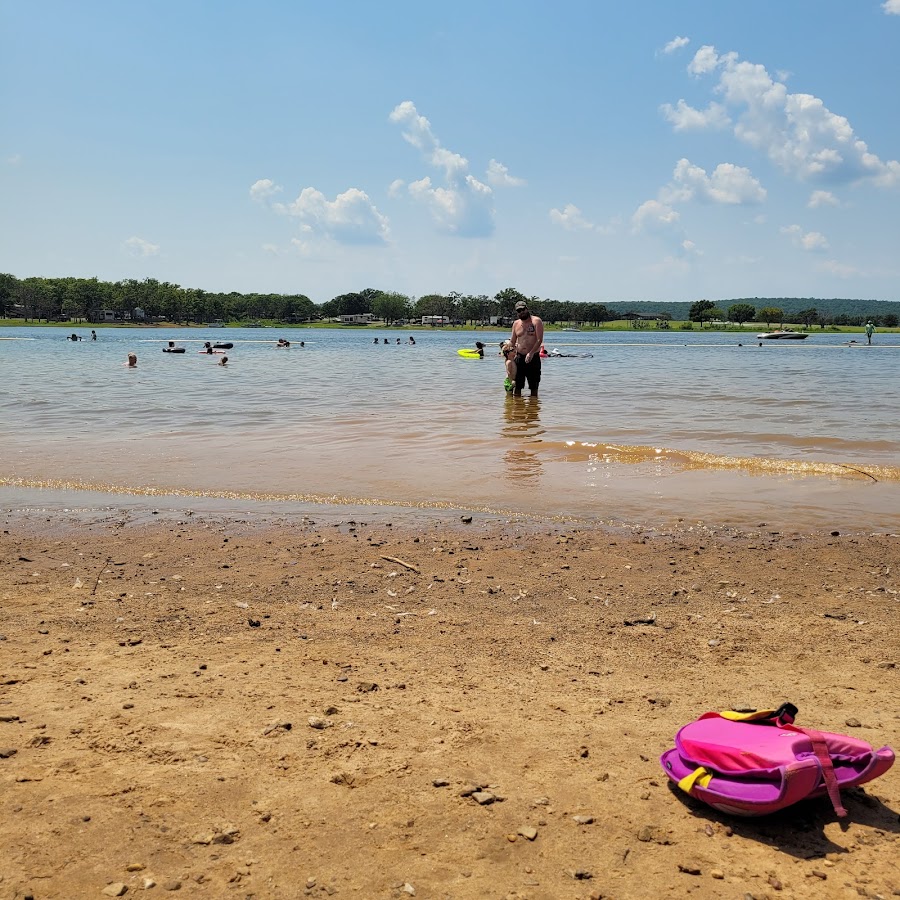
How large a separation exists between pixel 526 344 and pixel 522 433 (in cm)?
589

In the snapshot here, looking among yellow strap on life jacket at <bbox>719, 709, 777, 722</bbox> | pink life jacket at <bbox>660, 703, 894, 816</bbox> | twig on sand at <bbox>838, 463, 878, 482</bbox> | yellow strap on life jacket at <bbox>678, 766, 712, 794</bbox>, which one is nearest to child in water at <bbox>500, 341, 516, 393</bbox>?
twig on sand at <bbox>838, 463, 878, 482</bbox>

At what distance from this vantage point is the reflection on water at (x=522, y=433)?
11031 mm

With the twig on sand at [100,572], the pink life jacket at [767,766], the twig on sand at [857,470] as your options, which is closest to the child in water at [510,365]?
the twig on sand at [857,470]

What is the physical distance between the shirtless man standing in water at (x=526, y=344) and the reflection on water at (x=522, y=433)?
533 mm

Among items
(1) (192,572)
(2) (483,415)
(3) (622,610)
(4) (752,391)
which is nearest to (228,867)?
(3) (622,610)

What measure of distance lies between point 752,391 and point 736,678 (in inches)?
891

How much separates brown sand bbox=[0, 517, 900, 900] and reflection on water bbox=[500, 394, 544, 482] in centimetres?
430

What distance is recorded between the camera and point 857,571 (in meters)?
6.32

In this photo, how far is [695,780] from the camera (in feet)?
10.5

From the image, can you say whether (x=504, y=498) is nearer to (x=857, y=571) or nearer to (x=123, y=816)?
(x=857, y=571)

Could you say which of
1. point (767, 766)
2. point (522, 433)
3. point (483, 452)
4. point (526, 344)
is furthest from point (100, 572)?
point (526, 344)

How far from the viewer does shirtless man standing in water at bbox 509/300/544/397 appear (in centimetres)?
1941

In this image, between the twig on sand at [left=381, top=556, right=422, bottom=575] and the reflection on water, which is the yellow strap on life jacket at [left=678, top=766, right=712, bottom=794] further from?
the reflection on water

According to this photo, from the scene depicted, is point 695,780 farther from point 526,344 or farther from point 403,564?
point 526,344
